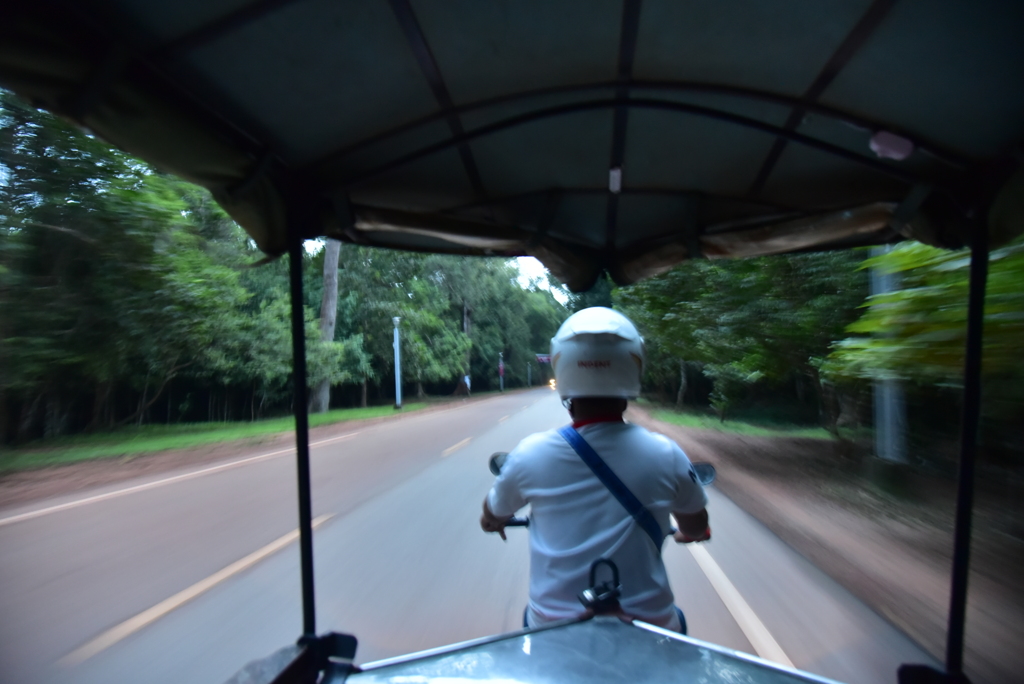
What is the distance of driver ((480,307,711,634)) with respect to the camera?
198 cm

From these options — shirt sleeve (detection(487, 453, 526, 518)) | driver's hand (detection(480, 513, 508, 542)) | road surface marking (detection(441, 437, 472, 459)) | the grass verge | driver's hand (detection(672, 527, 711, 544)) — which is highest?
shirt sleeve (detection(487, 453, 526, 518))

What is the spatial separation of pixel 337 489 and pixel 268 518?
6.46 feet

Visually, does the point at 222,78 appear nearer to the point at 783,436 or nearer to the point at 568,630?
the point at 568,630

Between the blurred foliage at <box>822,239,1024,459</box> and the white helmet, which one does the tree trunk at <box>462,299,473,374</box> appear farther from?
the white helmet

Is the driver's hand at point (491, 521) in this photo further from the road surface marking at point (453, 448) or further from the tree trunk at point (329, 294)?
the tree trunk at point (329, 294)

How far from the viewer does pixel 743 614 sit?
4.65 metres

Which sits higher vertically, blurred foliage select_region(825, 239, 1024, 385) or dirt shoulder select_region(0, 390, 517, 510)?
blurred foliage select_region(825, 239, 1024, 385)

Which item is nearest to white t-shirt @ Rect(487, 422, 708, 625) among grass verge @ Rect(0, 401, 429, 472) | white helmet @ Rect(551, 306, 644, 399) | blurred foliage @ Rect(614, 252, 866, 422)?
white helmet @ Rect(551, 306, 644, 399)

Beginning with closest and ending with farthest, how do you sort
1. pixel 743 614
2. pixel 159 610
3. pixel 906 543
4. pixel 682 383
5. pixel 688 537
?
pixel 688 537 → pixel 743 614 → pixel 159 610 → pixel 906 543 → pixel 682 383

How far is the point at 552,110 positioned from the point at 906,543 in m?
6.06

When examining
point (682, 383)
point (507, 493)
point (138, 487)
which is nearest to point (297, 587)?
point (507, 493)

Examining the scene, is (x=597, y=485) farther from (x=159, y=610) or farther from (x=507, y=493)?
(x=159, y=610)

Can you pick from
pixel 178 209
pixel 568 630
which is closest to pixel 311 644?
pixel 568 630

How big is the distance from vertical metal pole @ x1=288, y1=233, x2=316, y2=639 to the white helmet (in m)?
0.98
